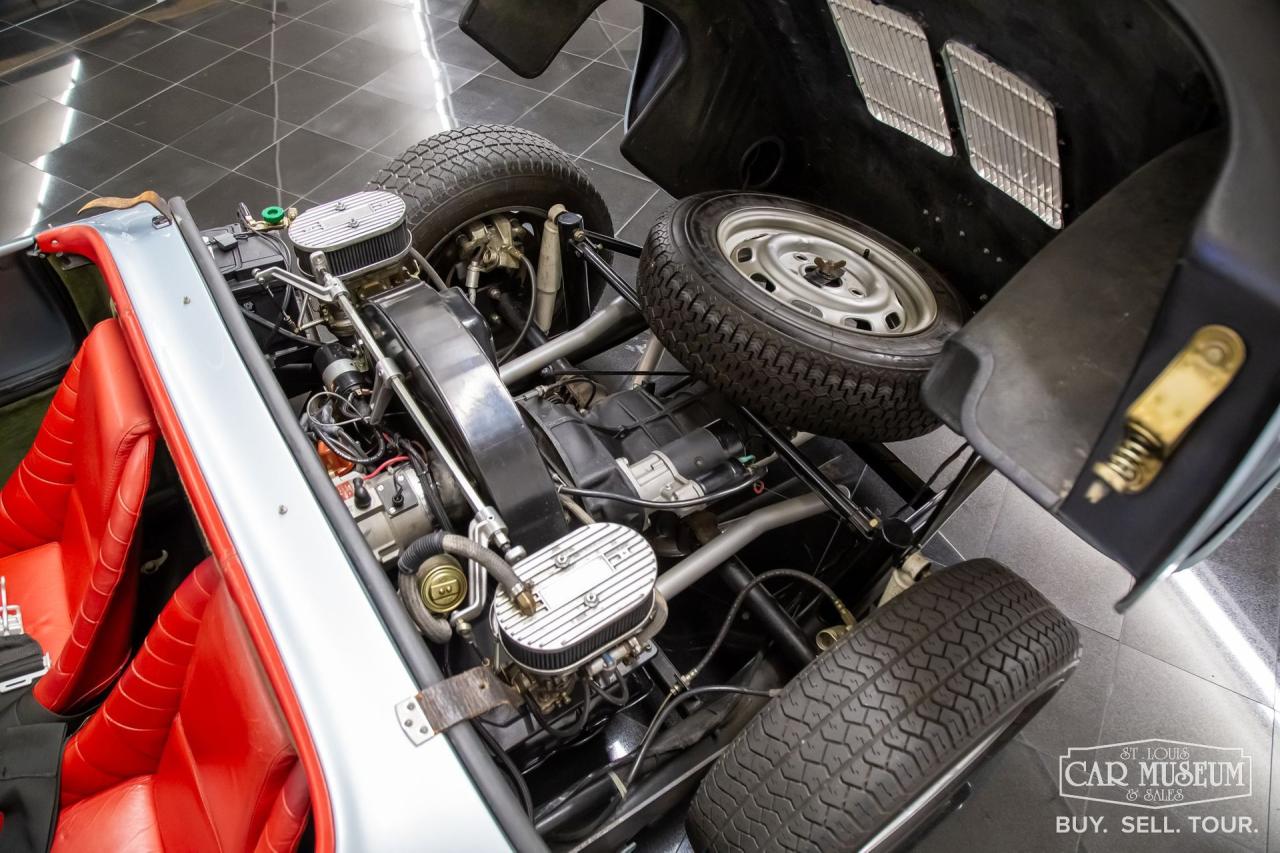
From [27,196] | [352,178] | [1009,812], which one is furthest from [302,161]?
[1009,812]

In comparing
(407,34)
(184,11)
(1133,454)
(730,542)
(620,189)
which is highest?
(184,11)

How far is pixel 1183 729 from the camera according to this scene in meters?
2.41

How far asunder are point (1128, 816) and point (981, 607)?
1.17m

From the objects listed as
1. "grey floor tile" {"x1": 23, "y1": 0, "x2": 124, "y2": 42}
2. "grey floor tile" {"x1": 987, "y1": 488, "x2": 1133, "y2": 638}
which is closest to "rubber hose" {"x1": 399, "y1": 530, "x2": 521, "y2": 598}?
"grey floor tile" {"x1": 987, "y1": 488, "x2": 1133, "y2": 638}

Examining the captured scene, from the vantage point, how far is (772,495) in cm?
253

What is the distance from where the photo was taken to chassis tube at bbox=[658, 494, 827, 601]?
191 centimetres

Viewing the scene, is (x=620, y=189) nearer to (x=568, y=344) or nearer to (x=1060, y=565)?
(x=568, y=344)

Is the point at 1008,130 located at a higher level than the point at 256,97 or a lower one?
lower

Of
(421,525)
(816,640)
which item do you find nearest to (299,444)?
(421,525)

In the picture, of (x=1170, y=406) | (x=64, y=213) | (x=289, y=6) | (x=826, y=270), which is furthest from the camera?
(x=289, y=6)

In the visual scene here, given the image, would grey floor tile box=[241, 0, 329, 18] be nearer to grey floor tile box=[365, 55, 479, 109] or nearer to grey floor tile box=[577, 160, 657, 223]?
grey floor tile box=[365, 55, 479, 109]

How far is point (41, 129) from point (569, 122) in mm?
2879

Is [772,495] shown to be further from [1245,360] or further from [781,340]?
[1245,360]

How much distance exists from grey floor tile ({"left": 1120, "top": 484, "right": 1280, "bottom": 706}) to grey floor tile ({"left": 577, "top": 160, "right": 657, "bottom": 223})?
2.71 m
